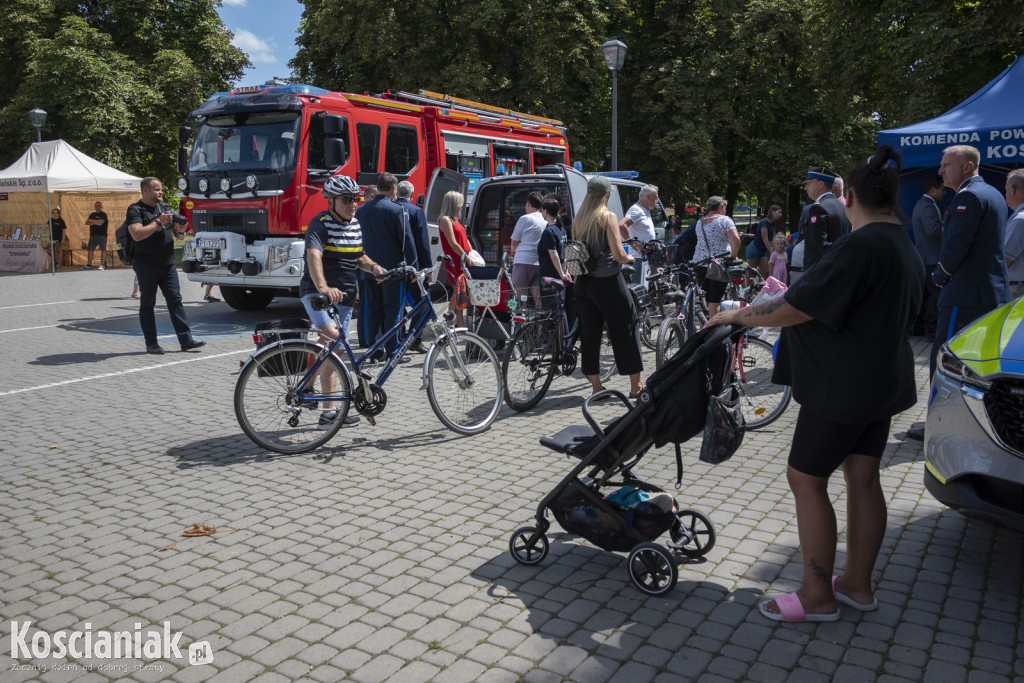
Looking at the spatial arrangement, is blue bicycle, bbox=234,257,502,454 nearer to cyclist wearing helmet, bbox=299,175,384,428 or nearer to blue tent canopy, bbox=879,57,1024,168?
cyclist wearing helmet, bbox=299,175,384,428

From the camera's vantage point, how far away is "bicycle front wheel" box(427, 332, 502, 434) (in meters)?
6.14

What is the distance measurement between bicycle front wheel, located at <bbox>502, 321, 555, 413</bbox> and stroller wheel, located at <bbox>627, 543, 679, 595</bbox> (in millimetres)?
3130

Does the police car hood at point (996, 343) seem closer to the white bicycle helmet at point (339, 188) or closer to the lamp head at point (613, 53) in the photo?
the white bicycle helmet at point (339, 188)

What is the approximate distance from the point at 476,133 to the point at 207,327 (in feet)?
19.9

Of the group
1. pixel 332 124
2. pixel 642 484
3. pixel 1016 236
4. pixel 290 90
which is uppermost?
pixel 290 90

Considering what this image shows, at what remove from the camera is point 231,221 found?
12219 millimetres

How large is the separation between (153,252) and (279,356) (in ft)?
16.2

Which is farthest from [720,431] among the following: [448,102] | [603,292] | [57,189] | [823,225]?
[57,189]

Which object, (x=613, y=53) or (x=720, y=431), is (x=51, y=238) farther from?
(x=720, y=431)

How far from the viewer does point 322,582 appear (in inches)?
A: 151

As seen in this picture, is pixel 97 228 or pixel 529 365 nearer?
pixel 529 365

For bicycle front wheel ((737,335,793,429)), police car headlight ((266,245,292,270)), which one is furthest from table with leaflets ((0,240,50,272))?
bicycle front wheel ((737,335,793,429))

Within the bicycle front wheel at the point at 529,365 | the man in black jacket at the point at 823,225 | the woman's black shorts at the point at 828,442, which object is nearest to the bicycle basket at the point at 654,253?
the man in black jacket at the point at 823,225

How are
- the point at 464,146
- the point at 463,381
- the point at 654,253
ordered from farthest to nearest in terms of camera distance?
the point at 464,146 → the point at 654,253 → the point at 463,381
